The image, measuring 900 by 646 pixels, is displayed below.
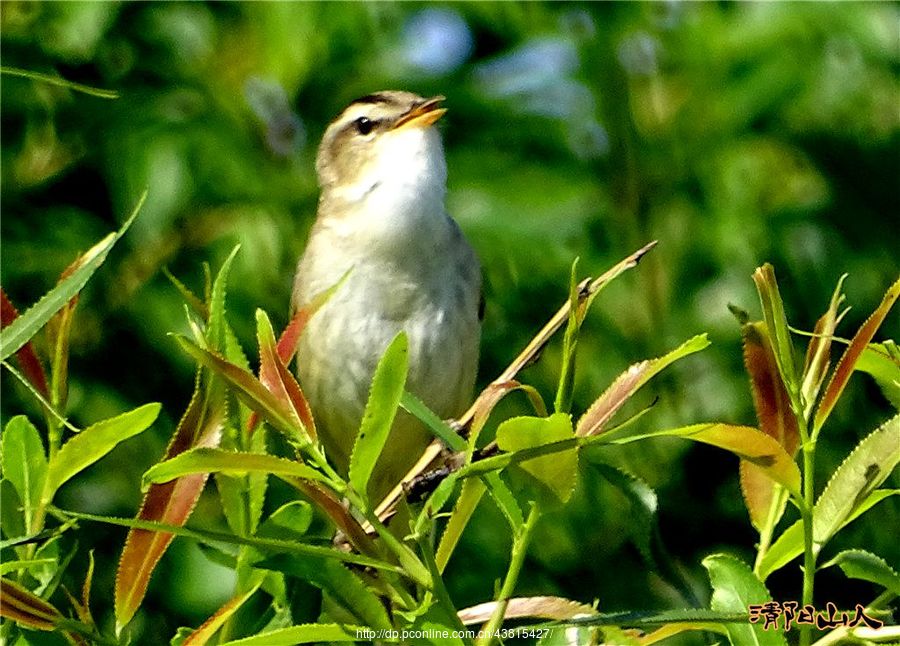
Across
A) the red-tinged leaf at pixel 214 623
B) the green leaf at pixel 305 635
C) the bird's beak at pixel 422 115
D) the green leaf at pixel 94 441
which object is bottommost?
the red-tinged leaf at pixel 214 623

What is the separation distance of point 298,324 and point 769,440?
1.88 ft

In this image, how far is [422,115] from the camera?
3.74m

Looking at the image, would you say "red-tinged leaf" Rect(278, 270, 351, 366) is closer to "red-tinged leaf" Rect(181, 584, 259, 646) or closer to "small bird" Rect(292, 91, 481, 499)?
"red-tinged leaf" Rect(181, 584, 259, 646)

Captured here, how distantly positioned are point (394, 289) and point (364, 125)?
59 centimetres

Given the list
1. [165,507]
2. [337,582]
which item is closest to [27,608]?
[165,507]

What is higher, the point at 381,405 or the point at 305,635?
the point at 381,405

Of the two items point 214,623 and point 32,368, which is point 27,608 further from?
point 32,368

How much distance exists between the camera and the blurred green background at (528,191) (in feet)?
12.9

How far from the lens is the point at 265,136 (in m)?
4.46

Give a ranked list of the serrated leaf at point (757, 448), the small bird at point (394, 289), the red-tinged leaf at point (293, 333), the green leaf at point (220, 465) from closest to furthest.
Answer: the green leaf at point (220, 465) < the serrated leaf at point (757, 448) < the red-tinged leaf at point (293, 333) < the small bird at point (394, 289)

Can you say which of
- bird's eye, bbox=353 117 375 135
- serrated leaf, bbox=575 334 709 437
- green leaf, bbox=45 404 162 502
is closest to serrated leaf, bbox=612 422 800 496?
serrated leaf, bbox=575 334 709 437

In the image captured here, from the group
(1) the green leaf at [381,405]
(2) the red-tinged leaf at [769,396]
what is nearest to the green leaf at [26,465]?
(1) the green leaf at [381,405]

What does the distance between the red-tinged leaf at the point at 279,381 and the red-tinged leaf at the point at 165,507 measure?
106mm

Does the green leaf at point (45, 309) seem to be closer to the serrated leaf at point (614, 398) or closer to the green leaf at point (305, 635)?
the green leaf at point (305, 635)
